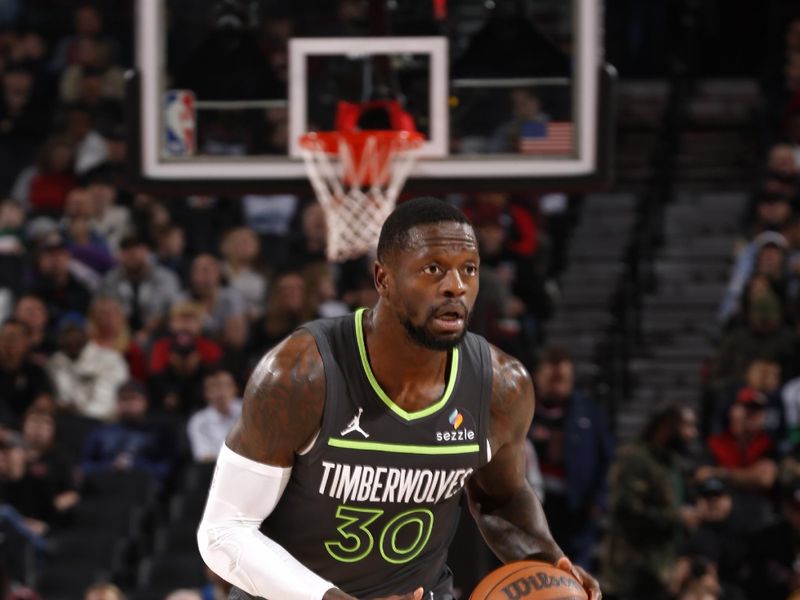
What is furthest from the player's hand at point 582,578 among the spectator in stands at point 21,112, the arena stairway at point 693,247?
the spectator in stands at point 21,112

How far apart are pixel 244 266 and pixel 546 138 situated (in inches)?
188

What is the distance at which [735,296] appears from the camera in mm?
11836

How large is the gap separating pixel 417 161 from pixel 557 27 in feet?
3.00

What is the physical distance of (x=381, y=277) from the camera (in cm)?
455

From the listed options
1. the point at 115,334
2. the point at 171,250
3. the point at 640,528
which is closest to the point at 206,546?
the point at 640,528

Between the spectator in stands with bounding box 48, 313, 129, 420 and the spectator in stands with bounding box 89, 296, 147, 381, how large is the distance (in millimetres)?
130

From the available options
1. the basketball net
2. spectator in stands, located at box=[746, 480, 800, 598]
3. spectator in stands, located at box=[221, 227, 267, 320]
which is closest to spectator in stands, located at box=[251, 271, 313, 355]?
spectator in stands, located at box=[221, 227, 267, 320]

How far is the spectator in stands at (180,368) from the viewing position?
35.5 ft

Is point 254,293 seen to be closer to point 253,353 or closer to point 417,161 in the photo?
point 253,353

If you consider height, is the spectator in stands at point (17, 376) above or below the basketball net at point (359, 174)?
below

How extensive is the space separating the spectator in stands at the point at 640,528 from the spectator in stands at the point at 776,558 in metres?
0.46

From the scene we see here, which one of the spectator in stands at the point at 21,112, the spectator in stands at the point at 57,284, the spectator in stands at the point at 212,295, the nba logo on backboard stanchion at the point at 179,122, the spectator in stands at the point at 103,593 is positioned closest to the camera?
the nba logo on backboard stanchion at the point at 179,122

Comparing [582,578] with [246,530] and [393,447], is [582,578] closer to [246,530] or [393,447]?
[393,447]

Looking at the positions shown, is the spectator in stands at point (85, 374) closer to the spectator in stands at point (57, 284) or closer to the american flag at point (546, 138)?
the spectator in stands at point (57, 284)
